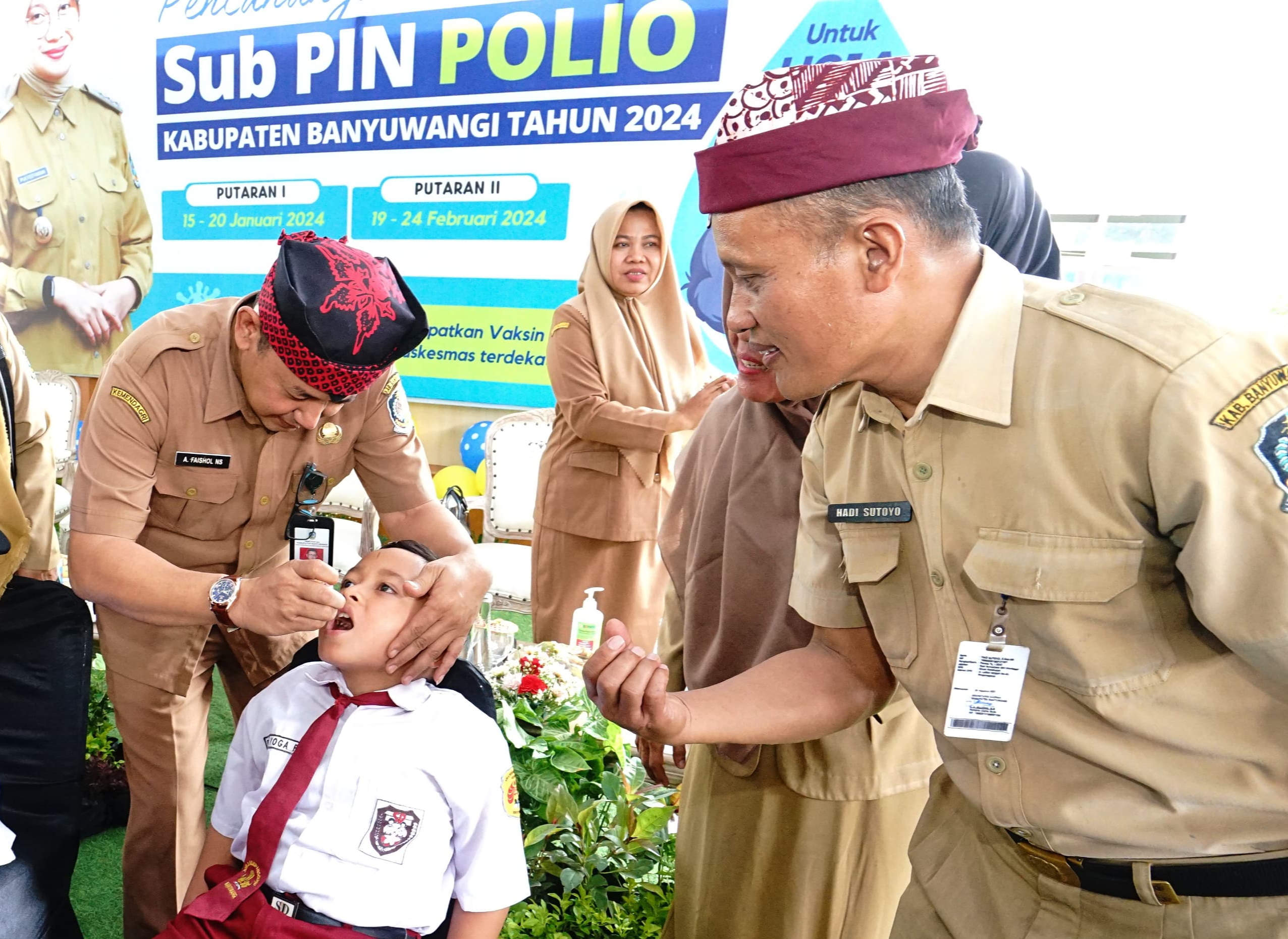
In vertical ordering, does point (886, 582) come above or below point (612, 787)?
above

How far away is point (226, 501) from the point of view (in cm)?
210

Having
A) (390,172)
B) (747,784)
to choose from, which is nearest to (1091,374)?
(747,784)

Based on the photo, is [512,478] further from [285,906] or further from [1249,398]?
[1249,398]

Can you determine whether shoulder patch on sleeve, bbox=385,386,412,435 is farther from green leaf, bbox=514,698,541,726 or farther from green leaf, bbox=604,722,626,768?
green leaf, bbox=604,722,626,768

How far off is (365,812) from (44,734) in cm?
72

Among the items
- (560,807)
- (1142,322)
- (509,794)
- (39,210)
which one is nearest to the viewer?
(1142,322)

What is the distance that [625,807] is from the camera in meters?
2.35

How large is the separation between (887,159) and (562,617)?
321 cm

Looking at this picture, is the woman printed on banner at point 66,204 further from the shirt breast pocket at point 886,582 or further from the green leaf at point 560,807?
the shirt breast pocket at point 886,582

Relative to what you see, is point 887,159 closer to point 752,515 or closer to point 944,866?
point 752,515

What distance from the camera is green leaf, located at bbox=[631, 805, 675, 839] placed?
2.30 m

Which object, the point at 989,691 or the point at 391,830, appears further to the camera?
the point at 391,830

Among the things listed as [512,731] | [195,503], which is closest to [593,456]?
[512,731]

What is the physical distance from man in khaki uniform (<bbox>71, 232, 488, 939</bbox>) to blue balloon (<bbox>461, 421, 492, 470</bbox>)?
3789mm
